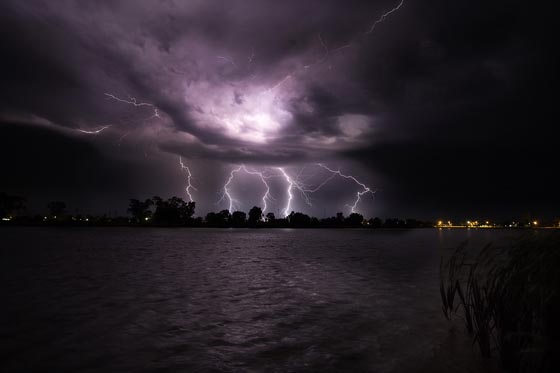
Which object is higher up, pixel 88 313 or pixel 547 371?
pixel 547 371

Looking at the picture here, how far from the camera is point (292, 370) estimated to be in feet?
23.9

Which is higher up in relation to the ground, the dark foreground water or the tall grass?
the tall grass

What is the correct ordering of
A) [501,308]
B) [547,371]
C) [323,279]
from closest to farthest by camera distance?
1. [547,371]
2. [501,308]
3. [323,279]

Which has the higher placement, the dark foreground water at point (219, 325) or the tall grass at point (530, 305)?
the tall grass at point (530, 305)

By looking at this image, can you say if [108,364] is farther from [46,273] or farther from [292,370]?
[46,273]

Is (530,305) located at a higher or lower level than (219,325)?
higher

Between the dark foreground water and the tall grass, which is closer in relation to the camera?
the tall grass

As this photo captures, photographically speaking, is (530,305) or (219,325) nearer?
(530,305)

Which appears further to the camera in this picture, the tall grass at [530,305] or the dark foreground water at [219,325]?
the dark foreground water at [219,325]

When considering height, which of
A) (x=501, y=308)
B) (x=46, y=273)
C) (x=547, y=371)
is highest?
(x=501, y=308)

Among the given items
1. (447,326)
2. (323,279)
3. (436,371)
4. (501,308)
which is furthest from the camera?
(323,279)

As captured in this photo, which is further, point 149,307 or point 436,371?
point 149,307

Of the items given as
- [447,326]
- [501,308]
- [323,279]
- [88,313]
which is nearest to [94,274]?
[88,313]

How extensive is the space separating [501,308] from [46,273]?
25.3m
